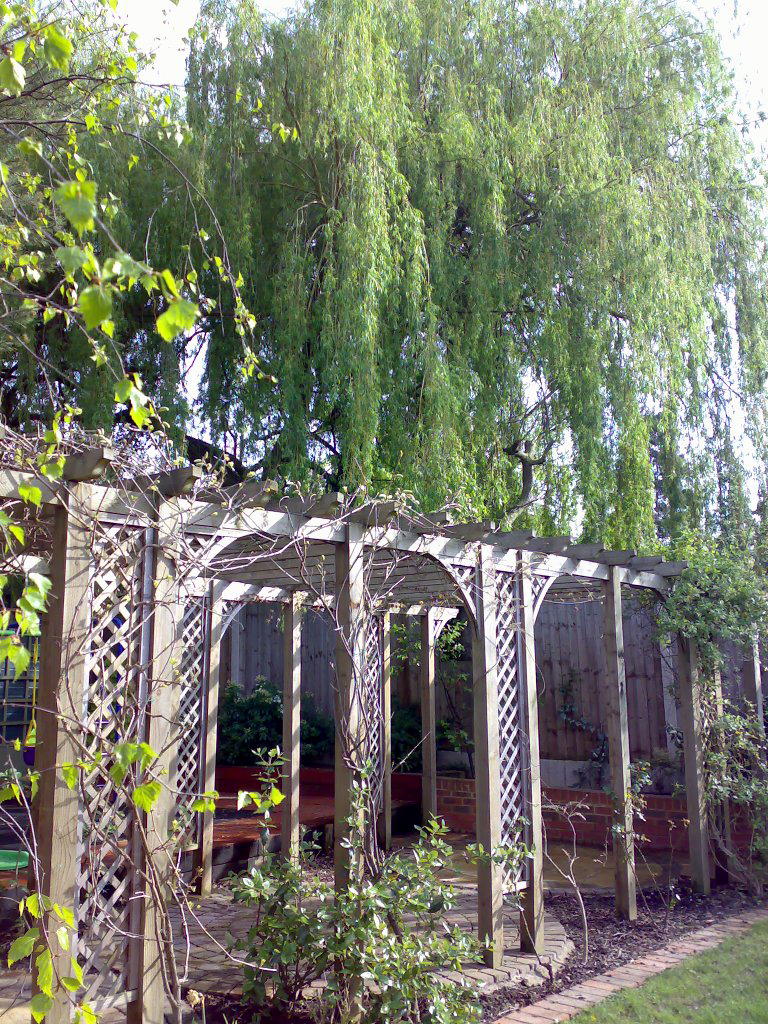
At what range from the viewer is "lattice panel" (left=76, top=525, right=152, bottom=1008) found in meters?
3.57

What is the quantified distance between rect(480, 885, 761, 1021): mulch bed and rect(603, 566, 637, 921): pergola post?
209 millimetres

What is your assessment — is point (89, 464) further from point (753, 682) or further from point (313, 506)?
point (753, 682)

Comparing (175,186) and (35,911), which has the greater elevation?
(175,186)

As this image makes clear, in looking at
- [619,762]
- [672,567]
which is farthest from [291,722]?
[672,567]

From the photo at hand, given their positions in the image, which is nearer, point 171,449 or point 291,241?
point 171,449

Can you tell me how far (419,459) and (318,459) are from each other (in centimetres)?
127

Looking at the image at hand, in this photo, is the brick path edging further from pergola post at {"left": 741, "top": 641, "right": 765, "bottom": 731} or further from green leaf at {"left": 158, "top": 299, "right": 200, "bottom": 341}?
green leaf at {"left": 158, "top": 299, "right": 200, "bottom": 341}

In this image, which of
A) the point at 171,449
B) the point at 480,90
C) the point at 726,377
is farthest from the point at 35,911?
the point at 726,377

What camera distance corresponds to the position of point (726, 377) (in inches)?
392

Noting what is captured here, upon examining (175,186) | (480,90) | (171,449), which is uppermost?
(480,90)

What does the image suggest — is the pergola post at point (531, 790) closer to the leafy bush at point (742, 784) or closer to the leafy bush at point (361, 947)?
the leafy bush at point (361, 947)

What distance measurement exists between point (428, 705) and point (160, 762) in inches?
222

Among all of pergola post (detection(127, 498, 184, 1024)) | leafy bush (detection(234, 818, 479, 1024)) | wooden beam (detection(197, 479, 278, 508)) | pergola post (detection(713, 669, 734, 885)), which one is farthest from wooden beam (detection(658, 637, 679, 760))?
pergola post (detection(127, 498, 184, 1024))

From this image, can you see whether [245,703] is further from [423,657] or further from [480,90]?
[480,90]
